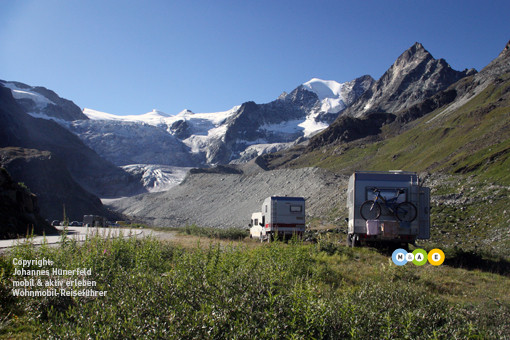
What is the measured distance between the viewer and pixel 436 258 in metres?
14.1

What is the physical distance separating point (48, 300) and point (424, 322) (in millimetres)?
6085

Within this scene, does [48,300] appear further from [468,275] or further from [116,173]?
[116,173]

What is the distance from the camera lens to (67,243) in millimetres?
10352

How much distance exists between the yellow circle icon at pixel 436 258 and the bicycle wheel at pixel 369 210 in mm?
2574

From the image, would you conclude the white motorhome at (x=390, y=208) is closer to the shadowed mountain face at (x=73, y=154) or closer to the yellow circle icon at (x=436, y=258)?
the yellow circle icon at (x=436, y=258)

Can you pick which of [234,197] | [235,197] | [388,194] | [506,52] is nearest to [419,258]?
[388,194]

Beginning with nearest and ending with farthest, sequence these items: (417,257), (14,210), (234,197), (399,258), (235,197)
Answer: (399,258)
(417,257)
(14,210)
(235,197)
(234,197)

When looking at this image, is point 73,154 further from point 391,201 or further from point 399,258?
point 399,258

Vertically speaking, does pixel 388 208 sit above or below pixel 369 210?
above

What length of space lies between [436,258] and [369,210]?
3.13 meters

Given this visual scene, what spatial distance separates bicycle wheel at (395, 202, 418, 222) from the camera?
610 inches

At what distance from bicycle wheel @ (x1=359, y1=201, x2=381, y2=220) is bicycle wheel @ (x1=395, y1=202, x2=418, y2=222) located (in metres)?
0.80

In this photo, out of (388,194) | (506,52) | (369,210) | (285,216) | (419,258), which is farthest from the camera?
(506,52)

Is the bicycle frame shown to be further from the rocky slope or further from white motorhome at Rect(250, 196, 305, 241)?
the rocky slope
